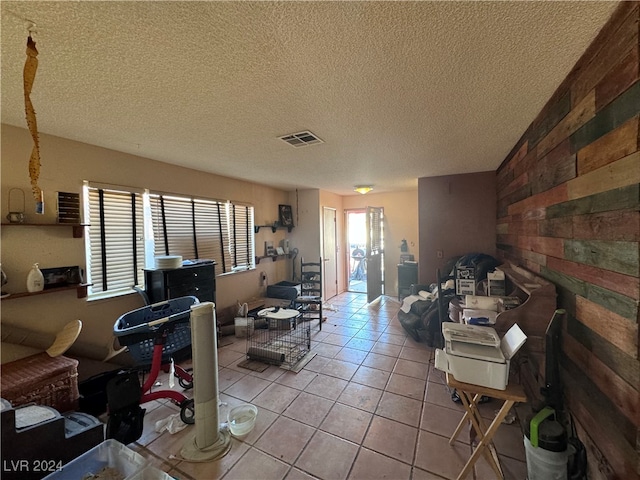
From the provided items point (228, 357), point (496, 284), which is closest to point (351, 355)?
point (228, 357)

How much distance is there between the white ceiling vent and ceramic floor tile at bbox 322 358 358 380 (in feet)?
8.06

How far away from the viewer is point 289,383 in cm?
253

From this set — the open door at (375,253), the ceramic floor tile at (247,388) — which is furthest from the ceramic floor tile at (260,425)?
the open door at (375,253)

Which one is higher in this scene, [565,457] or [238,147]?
[238,147]

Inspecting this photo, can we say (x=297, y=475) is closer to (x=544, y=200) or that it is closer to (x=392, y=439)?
(x=392, y=439)

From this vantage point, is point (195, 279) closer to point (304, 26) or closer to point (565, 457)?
point (304, 26)

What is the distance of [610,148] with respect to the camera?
1.09 metres

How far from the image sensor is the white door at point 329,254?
550 cm

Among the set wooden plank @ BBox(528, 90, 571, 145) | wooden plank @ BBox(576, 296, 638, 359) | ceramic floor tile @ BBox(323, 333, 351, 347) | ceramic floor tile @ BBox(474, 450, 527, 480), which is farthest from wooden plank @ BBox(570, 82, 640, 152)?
ceramic floor tile @ BBox(323, 333, 351, 347)

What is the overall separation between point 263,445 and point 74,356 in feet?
6.59

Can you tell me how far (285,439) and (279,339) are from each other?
5.71 ft

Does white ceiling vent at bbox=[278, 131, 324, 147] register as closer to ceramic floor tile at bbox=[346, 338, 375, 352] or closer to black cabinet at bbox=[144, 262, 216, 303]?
black cabinet at bbox=[144, 262, 216, 303]

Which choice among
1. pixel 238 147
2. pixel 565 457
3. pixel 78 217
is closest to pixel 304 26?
pixel 238 147

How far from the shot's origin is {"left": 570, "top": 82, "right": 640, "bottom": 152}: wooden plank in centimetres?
95
